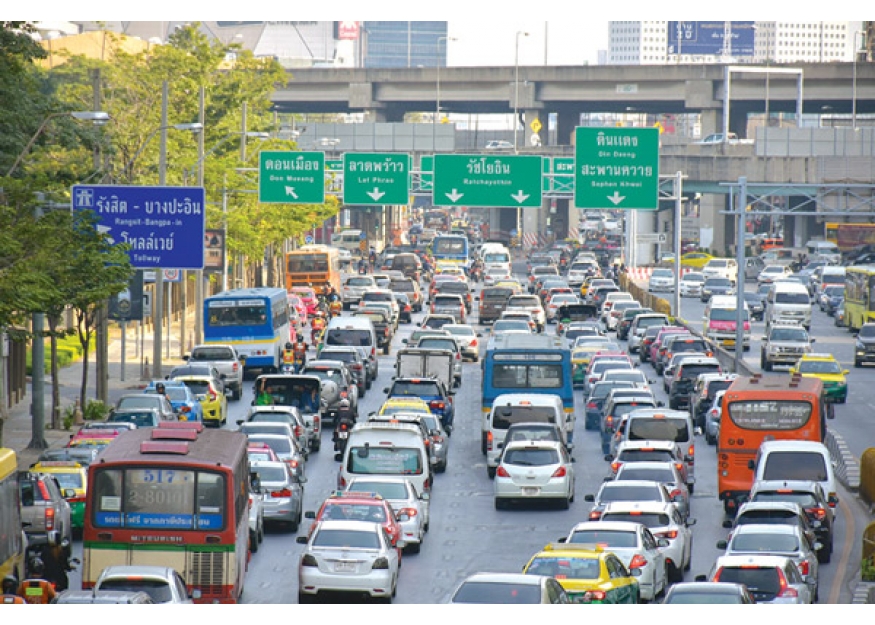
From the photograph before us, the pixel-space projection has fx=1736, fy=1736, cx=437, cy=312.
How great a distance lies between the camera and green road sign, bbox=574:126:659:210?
57812mm

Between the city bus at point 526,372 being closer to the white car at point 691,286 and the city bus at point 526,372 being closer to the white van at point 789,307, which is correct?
the white van at point 789,307

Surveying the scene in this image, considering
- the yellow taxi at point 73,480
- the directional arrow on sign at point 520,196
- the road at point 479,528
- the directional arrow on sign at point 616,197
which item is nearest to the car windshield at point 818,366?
the road at point 479,528

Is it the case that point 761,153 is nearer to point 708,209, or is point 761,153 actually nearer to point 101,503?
point 708,209

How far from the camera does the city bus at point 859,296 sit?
235 ft

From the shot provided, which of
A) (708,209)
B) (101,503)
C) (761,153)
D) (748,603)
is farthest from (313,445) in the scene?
(708,209)

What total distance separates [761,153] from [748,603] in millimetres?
74963

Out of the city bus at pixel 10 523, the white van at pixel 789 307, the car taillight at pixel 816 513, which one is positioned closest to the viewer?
the city bus at pixel 10 523

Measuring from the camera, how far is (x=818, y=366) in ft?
170

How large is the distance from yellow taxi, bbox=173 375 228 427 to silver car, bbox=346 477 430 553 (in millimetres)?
15939

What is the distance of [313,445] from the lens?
41.7m

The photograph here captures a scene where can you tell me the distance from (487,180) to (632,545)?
37.8 meters

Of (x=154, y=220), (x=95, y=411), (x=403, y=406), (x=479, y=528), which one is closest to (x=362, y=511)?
(x=479, y=528)

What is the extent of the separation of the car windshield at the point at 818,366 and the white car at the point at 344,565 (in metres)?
29.3

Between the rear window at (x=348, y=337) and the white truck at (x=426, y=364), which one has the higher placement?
the rear window at (x=348, y=337)
